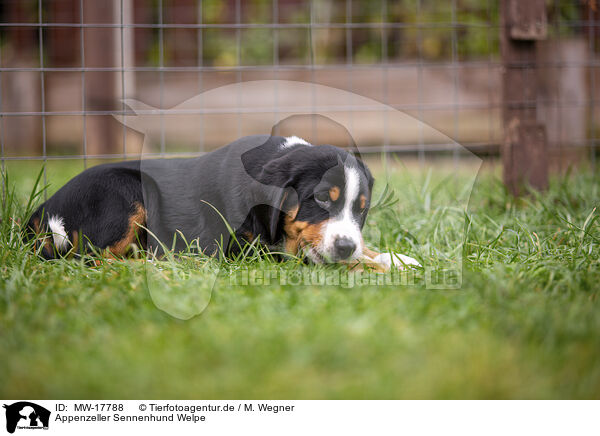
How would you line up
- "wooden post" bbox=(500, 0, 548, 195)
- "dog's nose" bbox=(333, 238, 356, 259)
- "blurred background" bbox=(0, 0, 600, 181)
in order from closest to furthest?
"dog's nose" bbox=(333, 238, 356, 259) → "wooden post" bbox=(500, 0, 548, 195) → "blurred background" bbox=(0, 0, 600, 181)

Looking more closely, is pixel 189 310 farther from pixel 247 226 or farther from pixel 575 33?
pixel 575 33

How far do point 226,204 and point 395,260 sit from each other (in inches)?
34.9

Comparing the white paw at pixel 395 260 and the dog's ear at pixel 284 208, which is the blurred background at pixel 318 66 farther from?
the white paw at pixel 395 260

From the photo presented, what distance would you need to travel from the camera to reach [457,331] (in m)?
1.73

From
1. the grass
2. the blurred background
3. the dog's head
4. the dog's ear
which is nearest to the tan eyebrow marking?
the dog's head

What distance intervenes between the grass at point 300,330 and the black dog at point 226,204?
0.17 metres

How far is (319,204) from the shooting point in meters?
2.51

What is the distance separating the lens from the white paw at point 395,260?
8.09 ft

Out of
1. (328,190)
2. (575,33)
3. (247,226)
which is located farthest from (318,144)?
(575,33)

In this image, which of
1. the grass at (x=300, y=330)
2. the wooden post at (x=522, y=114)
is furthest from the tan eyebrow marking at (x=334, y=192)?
the wooden post at (x=522, y=114)

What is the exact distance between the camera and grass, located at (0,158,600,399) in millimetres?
1451
